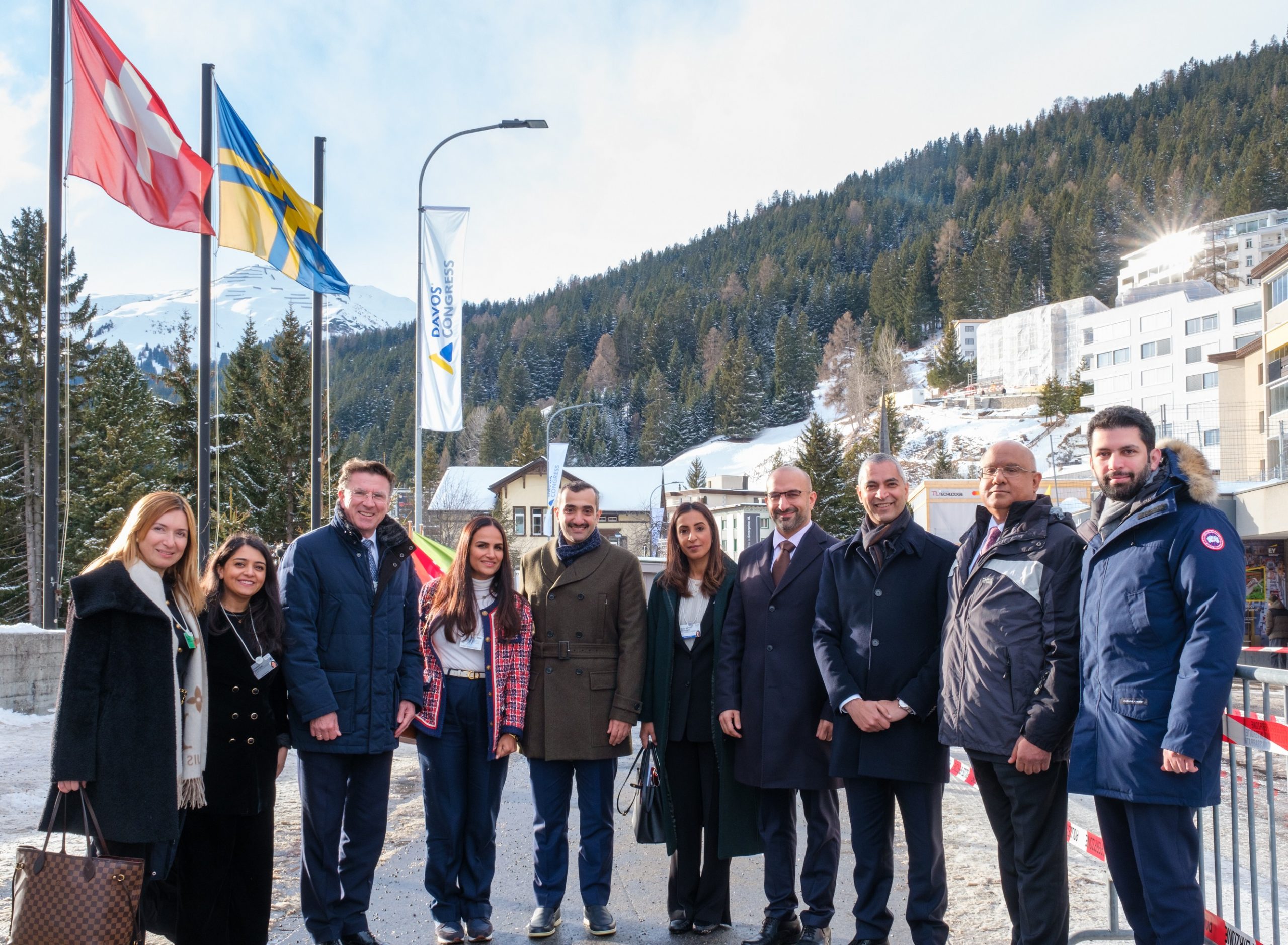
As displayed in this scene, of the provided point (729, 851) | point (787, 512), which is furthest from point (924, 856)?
point (787, 512)

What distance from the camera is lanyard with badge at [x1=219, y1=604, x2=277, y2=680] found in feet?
14.3

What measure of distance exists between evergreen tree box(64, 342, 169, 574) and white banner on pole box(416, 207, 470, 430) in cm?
1984

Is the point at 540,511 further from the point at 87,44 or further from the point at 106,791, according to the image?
the point at 106,791

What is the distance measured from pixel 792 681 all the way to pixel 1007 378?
131052 millimetres

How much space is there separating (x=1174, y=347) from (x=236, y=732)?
293 ft

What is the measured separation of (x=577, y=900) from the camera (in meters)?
5.33

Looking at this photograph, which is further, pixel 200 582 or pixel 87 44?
pixel 87 44

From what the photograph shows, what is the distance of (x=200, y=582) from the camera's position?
4.29m

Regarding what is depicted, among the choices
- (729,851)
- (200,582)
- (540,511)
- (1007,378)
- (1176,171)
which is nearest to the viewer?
(200,582)

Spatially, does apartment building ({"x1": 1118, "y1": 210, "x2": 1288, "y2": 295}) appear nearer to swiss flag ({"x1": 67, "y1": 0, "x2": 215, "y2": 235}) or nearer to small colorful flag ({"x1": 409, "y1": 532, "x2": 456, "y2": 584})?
small colorful flag ({"x1": 409, "y1": 532, "x2": 456, "y2": 584})

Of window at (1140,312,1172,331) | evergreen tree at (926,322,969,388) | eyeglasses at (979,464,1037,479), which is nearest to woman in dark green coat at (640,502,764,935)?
eyeglasses at (979,464,1037,479)

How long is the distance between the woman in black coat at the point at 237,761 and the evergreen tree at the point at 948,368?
126668mm

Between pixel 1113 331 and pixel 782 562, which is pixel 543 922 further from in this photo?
pixel 1113 331

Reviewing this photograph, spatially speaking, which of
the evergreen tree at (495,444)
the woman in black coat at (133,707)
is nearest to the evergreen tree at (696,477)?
the evergreen tree at (495,444)
